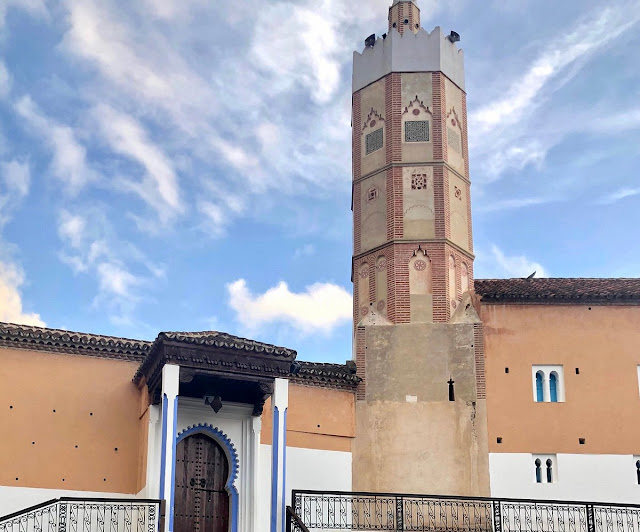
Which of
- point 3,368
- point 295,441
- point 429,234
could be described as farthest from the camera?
point 429,234

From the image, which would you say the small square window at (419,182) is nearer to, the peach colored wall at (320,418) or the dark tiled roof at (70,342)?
the peach colored wall at (320,418)

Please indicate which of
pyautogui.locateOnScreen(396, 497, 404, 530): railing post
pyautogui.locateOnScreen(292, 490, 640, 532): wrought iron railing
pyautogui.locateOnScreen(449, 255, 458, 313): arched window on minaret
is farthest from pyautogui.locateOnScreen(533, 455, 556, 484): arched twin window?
pyautogui.locateOnScreen(449, 255, 458, 313): arched window on minaret

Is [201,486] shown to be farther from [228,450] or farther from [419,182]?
[419,182]

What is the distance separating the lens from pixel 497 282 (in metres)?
22.0

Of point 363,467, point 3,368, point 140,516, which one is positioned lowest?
point 140,516

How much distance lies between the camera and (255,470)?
18688mm

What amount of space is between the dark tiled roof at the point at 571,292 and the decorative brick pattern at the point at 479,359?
0.72 meters

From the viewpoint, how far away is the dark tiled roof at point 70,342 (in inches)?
701

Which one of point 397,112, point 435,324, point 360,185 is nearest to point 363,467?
point 435,324

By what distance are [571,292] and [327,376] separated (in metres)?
5.64

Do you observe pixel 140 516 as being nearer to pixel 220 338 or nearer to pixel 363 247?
pixel 220 338

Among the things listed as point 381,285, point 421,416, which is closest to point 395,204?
point 381,285

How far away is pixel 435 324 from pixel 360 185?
406cm

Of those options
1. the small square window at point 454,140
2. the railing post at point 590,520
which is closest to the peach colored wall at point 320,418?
the railing post at point 590,520
